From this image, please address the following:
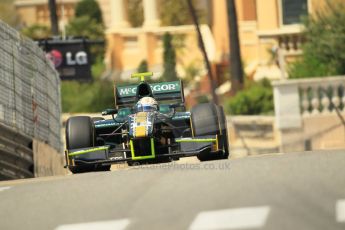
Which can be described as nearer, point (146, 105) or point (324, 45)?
point (146, 105)

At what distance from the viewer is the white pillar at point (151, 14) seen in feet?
183

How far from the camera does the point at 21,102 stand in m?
24.5

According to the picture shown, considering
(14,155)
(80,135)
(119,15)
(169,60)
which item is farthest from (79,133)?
(119,15)

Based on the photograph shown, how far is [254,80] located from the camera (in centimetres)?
4706

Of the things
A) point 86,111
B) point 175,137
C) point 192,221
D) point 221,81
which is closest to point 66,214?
point 192,221

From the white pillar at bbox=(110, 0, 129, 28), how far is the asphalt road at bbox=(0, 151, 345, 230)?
40.9 metres

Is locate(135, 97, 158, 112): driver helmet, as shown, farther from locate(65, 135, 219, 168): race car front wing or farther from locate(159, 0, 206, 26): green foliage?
locate(159, 0, 206, 26): green foliage

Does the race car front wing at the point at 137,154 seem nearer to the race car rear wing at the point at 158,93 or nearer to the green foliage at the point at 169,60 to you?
the race car rear wing at the point at 158,93

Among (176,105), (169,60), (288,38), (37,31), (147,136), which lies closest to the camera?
(147,136)

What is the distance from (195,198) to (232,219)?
1134 millimetres

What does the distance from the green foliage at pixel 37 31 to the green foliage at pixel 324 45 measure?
18.0 metres

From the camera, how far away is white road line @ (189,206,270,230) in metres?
12.6

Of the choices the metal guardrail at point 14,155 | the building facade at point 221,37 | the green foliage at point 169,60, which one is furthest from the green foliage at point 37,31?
the metal guardrail at point 14,155

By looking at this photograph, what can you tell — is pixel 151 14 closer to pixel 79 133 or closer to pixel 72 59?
pixel 72 59
